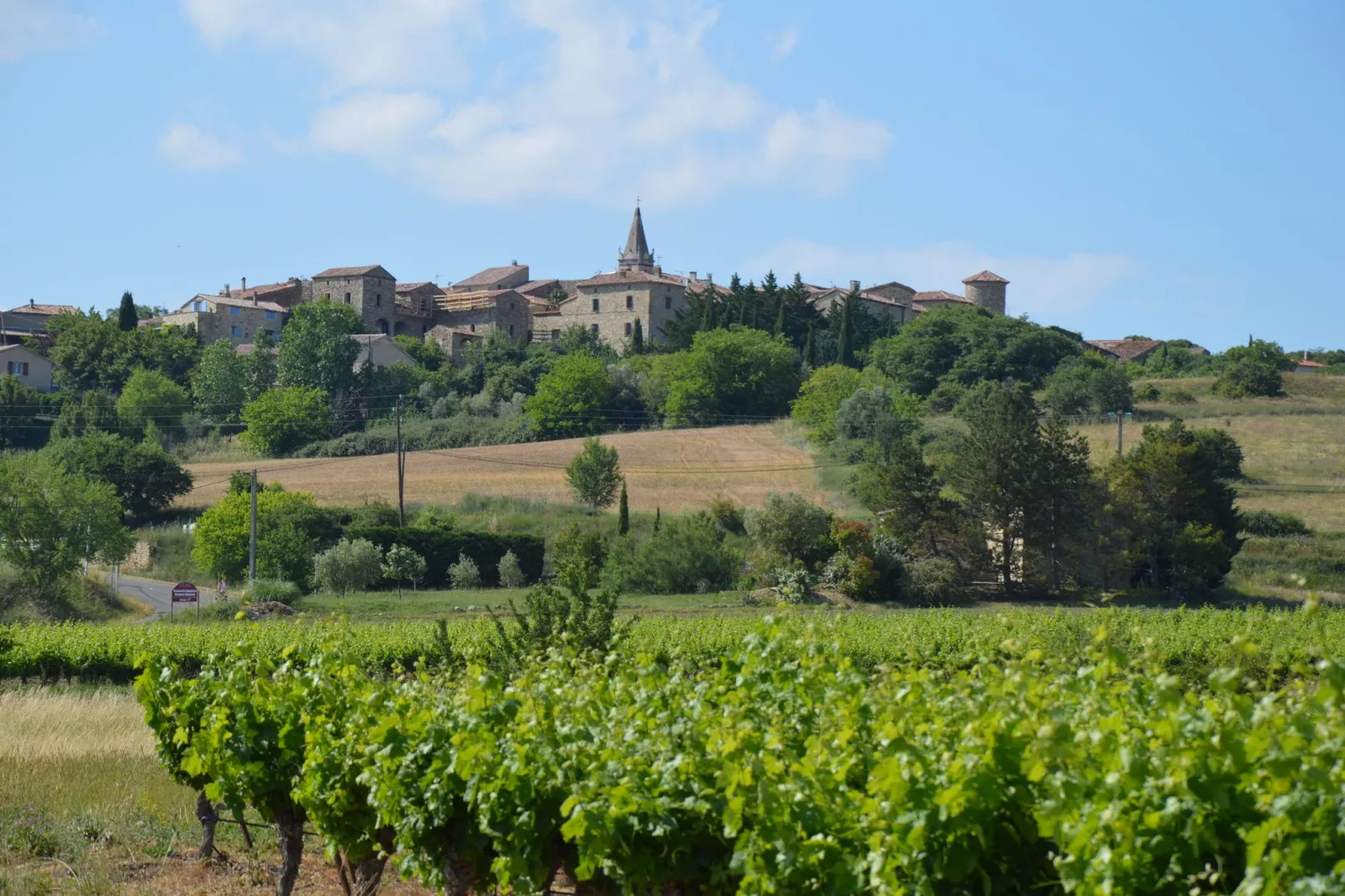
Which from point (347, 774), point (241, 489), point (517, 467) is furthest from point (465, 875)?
point (517, 467)

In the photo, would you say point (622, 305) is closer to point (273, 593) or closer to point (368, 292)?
point (368, 292)

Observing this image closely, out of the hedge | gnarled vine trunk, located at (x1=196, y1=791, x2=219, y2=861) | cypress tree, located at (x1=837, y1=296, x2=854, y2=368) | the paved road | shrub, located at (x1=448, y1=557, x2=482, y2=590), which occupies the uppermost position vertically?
cypress tree, located at (x1=837, y1=296, x2=854, y2=368)

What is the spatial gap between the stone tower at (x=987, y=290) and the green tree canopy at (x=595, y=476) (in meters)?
69.7

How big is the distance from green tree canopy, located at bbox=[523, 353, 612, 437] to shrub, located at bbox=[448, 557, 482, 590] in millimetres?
31062

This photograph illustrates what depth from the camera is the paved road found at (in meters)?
38.0

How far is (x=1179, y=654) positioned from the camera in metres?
22.2

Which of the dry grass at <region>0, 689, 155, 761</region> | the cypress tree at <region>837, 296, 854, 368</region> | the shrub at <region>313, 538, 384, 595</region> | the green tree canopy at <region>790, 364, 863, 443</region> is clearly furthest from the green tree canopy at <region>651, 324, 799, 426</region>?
the dry grass at <region>0, 689, 155, 761</region>

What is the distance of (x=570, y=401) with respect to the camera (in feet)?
251

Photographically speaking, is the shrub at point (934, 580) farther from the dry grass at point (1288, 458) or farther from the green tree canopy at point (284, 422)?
the green tree canopy at point (284, 422)

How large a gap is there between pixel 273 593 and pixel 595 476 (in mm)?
18387

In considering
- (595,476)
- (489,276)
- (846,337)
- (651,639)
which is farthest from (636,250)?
(651,639)

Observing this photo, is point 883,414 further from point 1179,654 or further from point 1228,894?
point 1228,894

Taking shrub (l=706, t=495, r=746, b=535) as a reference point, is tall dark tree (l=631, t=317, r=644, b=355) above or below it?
above

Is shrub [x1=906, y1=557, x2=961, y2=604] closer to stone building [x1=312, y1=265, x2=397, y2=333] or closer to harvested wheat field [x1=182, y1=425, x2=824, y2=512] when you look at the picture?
harvested wheat field [x1=182, y1=425, x2=824, y2=512]
